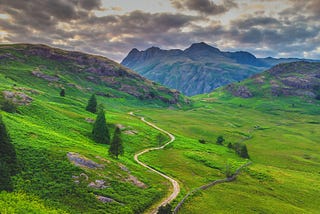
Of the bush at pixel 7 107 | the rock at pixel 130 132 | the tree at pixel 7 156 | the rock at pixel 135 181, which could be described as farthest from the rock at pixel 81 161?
the rock at pixel 130 132

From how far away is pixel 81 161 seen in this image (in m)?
60.1

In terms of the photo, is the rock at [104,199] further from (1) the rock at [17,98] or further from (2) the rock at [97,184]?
(1) the rock at [17,98]

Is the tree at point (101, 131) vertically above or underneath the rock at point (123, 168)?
above

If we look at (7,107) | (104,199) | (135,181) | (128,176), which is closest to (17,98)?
(7,107)

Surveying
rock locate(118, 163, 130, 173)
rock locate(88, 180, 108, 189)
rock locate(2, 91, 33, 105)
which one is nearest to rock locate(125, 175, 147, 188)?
rock locate(118, 163, 130, 173)

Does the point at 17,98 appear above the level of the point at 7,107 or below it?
above

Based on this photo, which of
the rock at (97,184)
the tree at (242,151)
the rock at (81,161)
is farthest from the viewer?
the tree at (242,151)

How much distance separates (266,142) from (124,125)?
9865 cm

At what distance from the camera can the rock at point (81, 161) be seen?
5922 cm

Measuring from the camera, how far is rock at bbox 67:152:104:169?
59.2 meters

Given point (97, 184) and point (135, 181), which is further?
point (135, 181)

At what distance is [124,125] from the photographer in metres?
128

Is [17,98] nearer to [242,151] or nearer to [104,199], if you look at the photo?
[104,199]

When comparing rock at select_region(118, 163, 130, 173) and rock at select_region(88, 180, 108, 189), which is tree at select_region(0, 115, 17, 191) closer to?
rock at select_region(88, 180, 108, 189)
